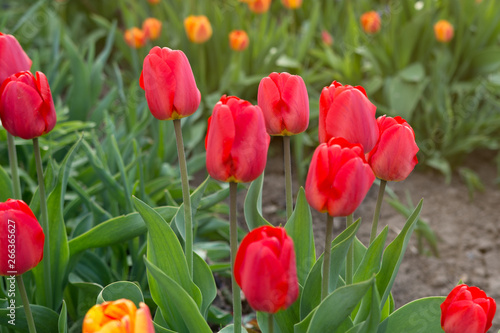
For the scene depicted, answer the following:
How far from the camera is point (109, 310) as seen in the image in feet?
1.92

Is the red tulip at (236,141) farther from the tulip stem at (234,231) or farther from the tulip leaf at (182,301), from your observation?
the tulip leaf at (182,301)

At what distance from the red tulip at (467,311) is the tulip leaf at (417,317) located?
0.12 meters

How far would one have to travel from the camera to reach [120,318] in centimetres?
58

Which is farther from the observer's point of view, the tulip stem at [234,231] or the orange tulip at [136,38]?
the orange tulip at [136,38]

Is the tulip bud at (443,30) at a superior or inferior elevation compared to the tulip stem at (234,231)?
inferior

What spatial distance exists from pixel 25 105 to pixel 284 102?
420mm

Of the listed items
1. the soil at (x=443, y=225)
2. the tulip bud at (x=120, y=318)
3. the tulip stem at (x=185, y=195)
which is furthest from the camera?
the soil at (x=443, y=225)

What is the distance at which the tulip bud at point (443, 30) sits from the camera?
8.95 ft

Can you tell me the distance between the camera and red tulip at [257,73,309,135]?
0.92 meters

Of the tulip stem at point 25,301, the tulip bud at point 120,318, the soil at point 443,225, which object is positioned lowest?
the soil at point 443,225

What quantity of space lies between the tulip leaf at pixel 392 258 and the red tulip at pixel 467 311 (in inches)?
4.0

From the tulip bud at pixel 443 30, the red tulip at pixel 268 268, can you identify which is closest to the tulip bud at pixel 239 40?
the tulip bud at pixel 443 30

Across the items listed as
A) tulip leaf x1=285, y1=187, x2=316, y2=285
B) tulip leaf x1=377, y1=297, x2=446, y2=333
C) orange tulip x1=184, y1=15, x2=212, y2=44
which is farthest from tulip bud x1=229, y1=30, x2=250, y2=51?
tulip leaf x1=377, y1=297, x2=446, y2=333

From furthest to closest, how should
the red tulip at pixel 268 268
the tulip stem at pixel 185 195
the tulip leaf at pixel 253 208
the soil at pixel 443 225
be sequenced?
the soil at pixel 443 225 < the tulip leaf at pixel 253 208 < the tulip stem at pixel 185 195 < the red tulip at pixel 268 268
